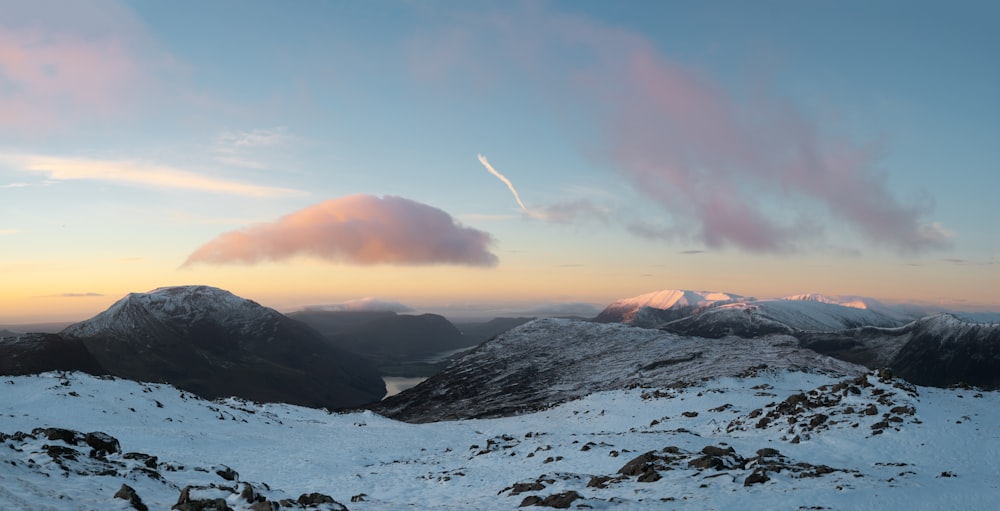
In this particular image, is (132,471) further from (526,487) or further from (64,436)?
(526,487)

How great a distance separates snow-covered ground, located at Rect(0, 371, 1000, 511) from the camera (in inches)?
829

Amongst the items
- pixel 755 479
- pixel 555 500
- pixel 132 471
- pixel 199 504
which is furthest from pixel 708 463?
pixel 132 471

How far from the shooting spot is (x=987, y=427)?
35.9 metres

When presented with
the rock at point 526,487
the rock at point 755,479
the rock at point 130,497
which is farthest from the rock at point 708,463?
the rock at point 130,497

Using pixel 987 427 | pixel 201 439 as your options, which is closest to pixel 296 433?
pixel 201 439

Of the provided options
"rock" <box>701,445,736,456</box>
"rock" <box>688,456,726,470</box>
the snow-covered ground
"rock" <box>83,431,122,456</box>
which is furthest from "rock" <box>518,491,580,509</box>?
"rock" <box>83,431,122,456</box>

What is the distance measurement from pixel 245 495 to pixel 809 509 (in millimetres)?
19529

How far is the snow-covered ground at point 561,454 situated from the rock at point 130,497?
0.26 m

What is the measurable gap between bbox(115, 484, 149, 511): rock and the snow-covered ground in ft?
0.85

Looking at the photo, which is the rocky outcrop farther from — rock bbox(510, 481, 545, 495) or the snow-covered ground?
rock bbox(510, 481, 545, 495)

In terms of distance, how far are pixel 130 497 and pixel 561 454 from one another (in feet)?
80.4

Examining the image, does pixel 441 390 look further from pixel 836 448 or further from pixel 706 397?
pixel 836 448

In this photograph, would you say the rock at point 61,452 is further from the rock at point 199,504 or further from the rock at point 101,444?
the rock at point 199,504

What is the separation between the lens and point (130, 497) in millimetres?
17047
